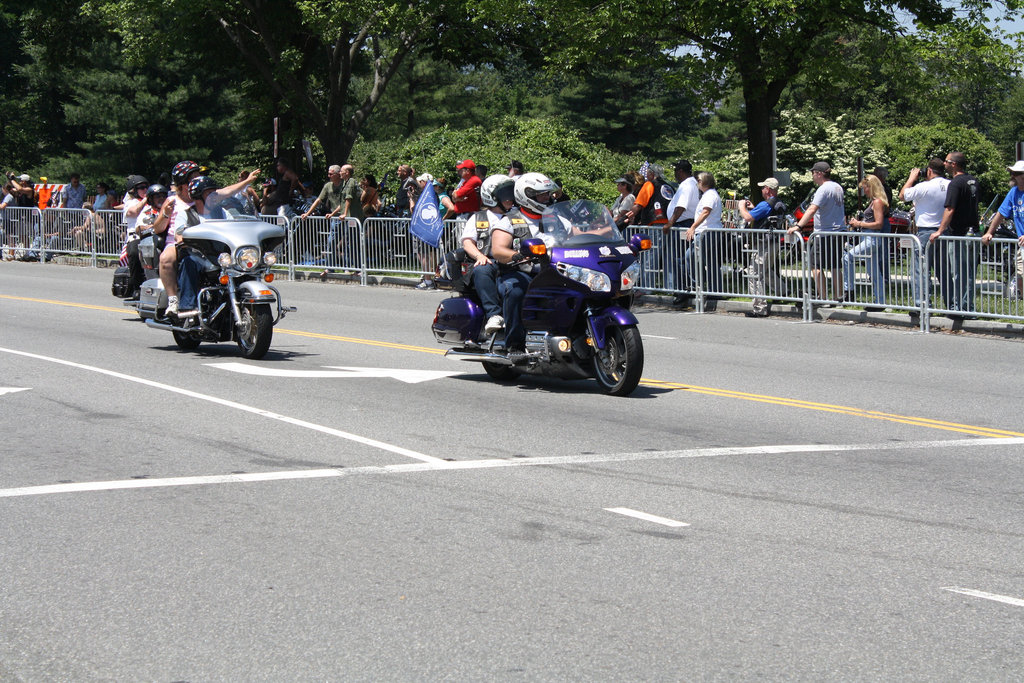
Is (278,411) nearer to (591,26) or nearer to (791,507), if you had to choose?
(791,507)

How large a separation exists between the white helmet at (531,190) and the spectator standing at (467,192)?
10.1m

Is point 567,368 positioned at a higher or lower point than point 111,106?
lower

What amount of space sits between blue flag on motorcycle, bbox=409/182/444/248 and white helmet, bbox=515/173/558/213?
1073 cm

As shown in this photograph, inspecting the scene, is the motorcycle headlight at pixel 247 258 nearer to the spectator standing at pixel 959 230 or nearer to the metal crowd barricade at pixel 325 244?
the spectator standing at pixel 959 230

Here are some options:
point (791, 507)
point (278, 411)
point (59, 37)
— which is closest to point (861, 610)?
point (791, 507)

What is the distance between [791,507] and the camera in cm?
726

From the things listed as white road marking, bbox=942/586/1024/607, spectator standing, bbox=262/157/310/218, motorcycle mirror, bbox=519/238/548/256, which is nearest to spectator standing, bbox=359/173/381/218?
spectator standing, bbox=262/157/310/218

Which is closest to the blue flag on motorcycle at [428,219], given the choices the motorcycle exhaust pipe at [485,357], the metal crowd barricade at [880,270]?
the metal crowd barricade at [880,270]

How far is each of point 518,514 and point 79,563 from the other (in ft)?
7.28

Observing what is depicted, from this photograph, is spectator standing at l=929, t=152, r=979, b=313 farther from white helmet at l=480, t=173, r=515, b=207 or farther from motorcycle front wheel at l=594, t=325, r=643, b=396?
white helmet at l=480, t=173, r=515, b=207

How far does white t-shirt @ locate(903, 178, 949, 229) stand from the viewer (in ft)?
56.2

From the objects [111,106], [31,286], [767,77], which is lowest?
[31,286]

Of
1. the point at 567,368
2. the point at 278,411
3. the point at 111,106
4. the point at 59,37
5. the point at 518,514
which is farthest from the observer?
the point at 111,106

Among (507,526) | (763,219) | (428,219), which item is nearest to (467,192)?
(428,219)
